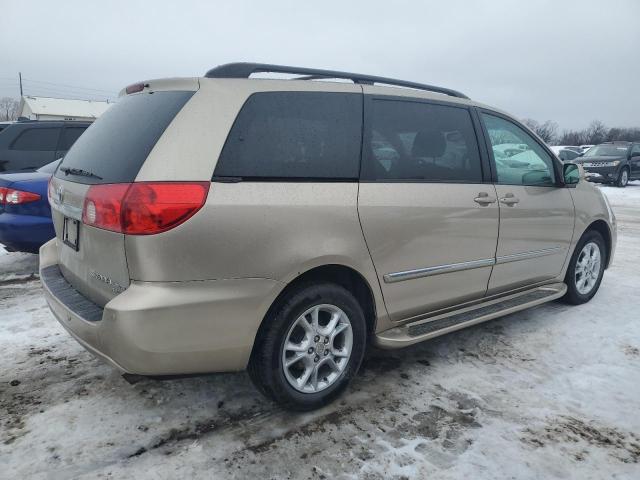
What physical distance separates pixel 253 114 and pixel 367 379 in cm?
175

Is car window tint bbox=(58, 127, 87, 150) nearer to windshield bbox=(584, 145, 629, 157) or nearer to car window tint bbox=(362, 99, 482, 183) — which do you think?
car window tint bbox=(362, 99, 482, 183)

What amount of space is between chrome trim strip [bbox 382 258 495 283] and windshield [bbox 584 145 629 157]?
1783 cm

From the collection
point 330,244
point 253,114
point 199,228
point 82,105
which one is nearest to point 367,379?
point 330,244

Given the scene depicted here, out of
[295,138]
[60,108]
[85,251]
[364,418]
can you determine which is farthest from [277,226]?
[60,108]

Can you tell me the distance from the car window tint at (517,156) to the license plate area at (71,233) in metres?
2.78

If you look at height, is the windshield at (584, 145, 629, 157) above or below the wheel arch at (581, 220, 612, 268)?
above

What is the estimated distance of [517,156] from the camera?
12.9 ft

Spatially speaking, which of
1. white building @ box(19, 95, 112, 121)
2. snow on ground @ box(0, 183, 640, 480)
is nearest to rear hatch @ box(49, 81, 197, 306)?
snow on ground @ box(0, 183, 640, 480)

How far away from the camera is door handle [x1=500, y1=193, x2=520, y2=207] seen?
139 inches

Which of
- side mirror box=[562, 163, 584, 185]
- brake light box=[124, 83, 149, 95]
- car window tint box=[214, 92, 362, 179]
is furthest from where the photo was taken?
side mirror box=[562, 163, 584, 185]

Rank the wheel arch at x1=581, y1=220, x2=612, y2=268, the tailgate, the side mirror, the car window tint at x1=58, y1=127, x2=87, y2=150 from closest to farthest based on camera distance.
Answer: the tailgate < the side mirror < the wheel arch at x1=581, y1=220, x2=612, y2=268 < the car window tint at x1=58, y1=127, x2=87, y2=150

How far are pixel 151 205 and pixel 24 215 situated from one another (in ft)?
12.2

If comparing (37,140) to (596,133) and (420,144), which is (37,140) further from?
(596,133)

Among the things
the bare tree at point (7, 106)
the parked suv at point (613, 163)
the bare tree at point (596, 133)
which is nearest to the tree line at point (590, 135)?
the bare tree at point (596, 133)
